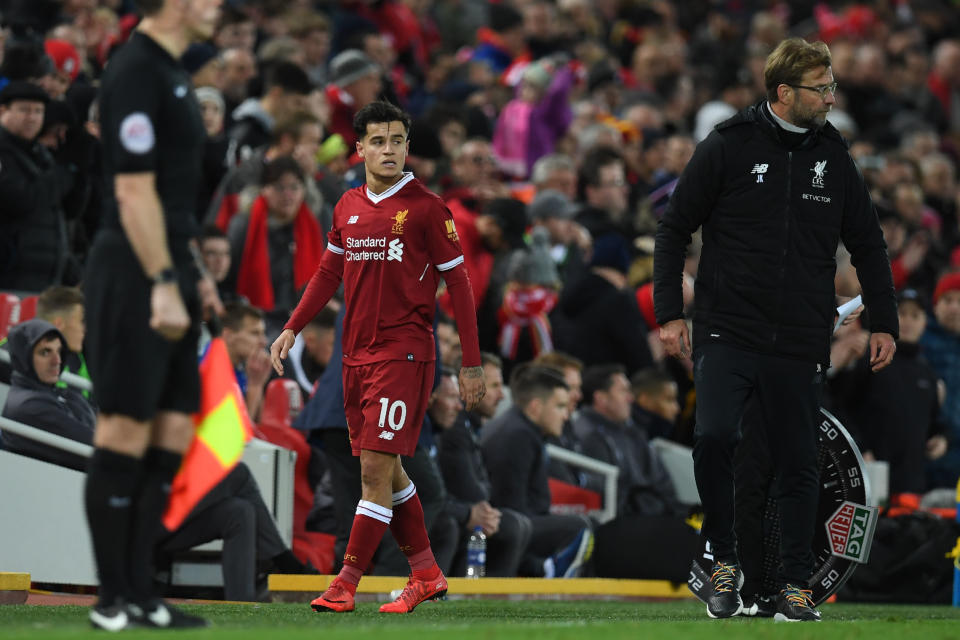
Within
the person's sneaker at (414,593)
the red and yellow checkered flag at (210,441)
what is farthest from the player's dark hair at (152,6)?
the person's sneaker at (414,593)

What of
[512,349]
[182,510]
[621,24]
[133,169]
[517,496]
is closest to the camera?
[133,169]

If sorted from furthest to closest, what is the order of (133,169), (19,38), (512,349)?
(512,349) → (19,38) → (133,169)

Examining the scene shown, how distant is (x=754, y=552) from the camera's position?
8039 mm

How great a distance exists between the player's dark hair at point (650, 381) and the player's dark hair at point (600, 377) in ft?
1.51

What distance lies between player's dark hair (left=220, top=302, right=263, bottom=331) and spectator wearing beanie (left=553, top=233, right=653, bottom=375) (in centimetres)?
368

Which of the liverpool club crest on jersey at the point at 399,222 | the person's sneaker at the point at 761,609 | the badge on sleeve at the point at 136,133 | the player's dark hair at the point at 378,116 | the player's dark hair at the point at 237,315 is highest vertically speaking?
the player's dark hair at the point at 378,116

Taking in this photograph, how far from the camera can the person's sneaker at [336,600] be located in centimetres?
764

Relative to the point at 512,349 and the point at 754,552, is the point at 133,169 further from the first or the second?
the point at 512,349

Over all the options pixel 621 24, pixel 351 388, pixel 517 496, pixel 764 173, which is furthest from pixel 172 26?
pixel 621 24

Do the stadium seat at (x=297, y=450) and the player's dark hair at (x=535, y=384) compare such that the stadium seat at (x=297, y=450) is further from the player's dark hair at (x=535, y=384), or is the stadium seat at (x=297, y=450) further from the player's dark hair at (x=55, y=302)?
the player's dark hair at (x=535, y=384)

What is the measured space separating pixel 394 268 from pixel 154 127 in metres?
2.10

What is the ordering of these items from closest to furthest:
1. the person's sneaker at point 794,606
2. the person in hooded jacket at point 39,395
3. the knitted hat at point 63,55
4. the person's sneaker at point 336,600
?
the person's sneaker at point 794,606 < the person's sneaker at point 336,600 < the person in hooded jacket at point 39,395 < the knitted hat at point 63,55

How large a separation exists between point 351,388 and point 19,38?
6.24m

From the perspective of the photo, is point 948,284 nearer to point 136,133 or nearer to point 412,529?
point 412,529
